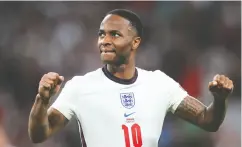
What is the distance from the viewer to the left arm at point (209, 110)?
4.62m

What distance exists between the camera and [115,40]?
4695mm

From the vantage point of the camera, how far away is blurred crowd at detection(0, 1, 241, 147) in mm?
8000

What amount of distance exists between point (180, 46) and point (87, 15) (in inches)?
54.6

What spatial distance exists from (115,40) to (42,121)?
0.78 m

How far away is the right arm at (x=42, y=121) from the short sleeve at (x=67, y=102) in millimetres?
29

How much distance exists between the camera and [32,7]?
948 cm

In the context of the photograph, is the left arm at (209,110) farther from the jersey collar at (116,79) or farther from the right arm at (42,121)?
the right arm at (42,121)

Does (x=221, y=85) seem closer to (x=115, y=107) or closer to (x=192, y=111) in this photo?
(x=192, y=111)

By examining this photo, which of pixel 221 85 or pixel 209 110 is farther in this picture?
pixel 209 110

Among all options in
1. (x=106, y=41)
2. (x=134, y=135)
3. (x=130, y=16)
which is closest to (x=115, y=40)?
(x=106, y=41)

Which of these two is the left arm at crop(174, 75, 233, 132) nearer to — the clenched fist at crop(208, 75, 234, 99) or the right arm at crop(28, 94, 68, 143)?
the clenched fist at crop(208, 75, 234, 99)

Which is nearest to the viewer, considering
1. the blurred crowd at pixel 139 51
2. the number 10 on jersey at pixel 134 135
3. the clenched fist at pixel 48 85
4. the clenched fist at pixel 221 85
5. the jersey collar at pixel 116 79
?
the clenched fist at pixel 48 85

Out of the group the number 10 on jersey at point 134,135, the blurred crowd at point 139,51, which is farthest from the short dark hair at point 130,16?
the blurred crowd at point 139,51

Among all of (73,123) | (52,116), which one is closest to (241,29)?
(73,123)
